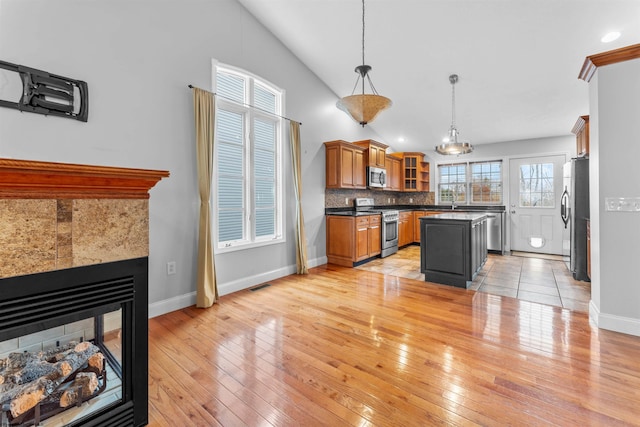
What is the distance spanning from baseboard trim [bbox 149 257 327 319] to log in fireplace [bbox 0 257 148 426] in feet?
5.01

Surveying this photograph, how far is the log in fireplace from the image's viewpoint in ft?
3.63

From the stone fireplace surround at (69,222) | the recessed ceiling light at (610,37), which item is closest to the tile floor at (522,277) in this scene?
the recessed ceiling light at (610,37)

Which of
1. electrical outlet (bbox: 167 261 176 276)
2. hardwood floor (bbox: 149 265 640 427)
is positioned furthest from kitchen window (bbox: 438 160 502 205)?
electrical outlet (bbox: 167 261 176 276)

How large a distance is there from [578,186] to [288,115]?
4.40m

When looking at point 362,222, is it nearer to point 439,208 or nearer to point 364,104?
point 364,104

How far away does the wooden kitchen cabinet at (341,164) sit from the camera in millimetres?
5062

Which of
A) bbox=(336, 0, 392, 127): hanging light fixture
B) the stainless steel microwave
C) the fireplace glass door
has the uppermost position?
bbox=(336, 0, 392, 127): hanging light fixture

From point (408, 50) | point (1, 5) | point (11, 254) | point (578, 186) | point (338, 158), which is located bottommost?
point (11, 254)

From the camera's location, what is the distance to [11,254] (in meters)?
1.06

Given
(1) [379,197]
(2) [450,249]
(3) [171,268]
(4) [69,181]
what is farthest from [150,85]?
(1) [379,197]

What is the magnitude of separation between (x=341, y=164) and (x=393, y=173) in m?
2.32

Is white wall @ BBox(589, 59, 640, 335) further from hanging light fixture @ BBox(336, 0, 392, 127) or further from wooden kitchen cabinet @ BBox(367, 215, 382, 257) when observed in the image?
wooden kitchen cabinet @ BBox(367, 215, 382, 257)

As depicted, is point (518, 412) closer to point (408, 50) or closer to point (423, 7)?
point (423, 7)

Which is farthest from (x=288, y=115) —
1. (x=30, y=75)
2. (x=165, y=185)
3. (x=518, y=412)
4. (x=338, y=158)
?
(x=518, y=412)
